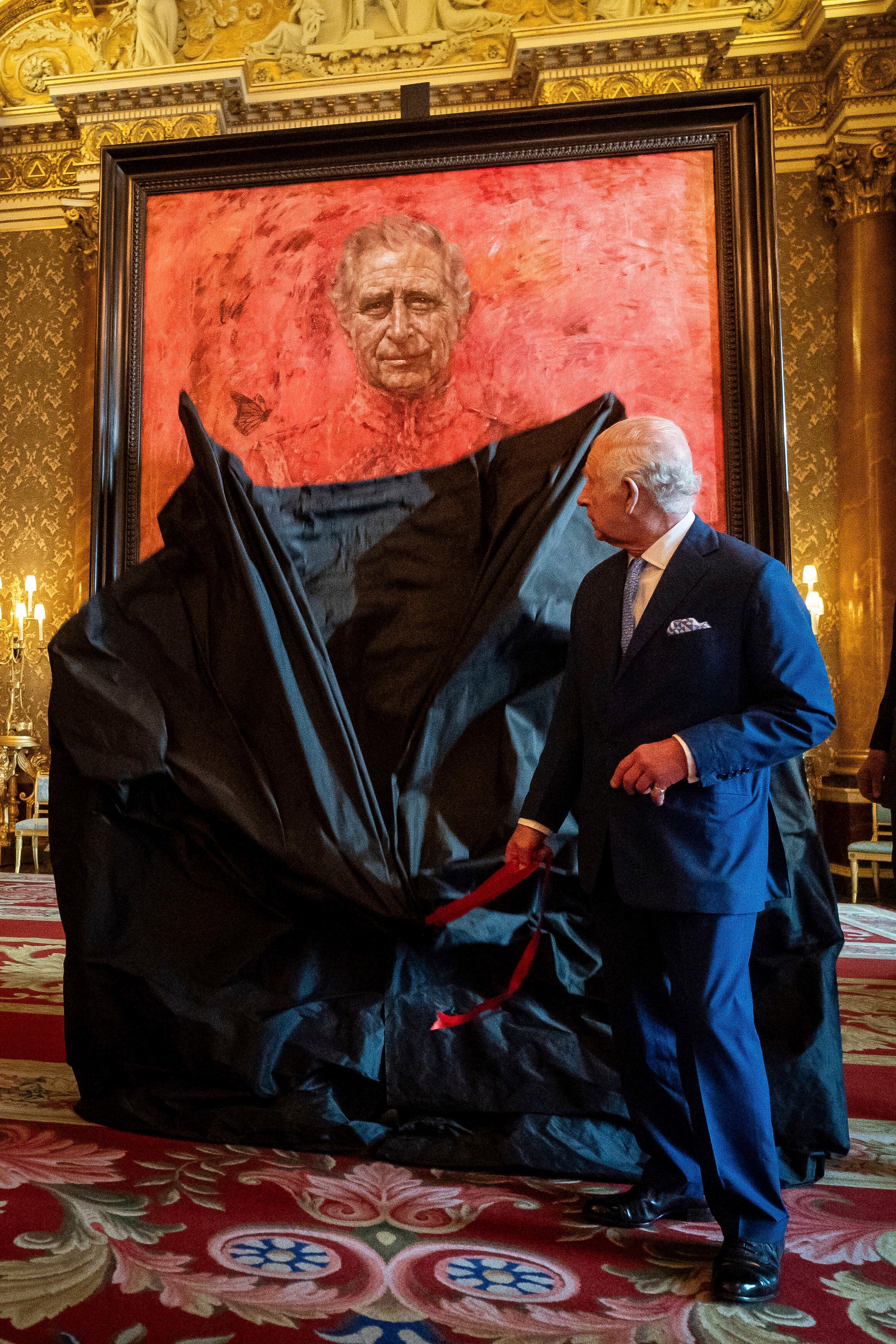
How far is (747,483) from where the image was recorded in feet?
11.2

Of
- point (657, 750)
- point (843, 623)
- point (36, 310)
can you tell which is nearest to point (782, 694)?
point (657, 750)

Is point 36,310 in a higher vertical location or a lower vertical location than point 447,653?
higher

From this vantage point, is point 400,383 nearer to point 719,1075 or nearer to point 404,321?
point 404,321

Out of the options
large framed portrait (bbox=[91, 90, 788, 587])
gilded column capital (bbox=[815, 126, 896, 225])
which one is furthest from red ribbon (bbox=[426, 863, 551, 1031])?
gilded column capital (bbox=[815, 126, 896, 225])

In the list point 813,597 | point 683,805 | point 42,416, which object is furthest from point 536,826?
point 42,416

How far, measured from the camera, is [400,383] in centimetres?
386

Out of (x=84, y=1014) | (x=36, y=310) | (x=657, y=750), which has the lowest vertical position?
(x=84, y=1014)

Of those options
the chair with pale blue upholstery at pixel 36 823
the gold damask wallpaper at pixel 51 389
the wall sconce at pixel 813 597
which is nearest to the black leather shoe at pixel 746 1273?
the wall sconce at pixel 813 597

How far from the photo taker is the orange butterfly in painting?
3867 millimetres

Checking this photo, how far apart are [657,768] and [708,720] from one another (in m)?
0.16

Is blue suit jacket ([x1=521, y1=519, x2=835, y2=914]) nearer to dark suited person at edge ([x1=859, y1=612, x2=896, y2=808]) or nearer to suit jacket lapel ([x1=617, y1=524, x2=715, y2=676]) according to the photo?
suit jacket lapel ([x1=617, y1=524, x2=715, y2=676])

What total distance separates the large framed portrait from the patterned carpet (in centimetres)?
230

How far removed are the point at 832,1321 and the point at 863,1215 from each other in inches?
18.2

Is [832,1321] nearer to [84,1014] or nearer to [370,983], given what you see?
[370,983]
